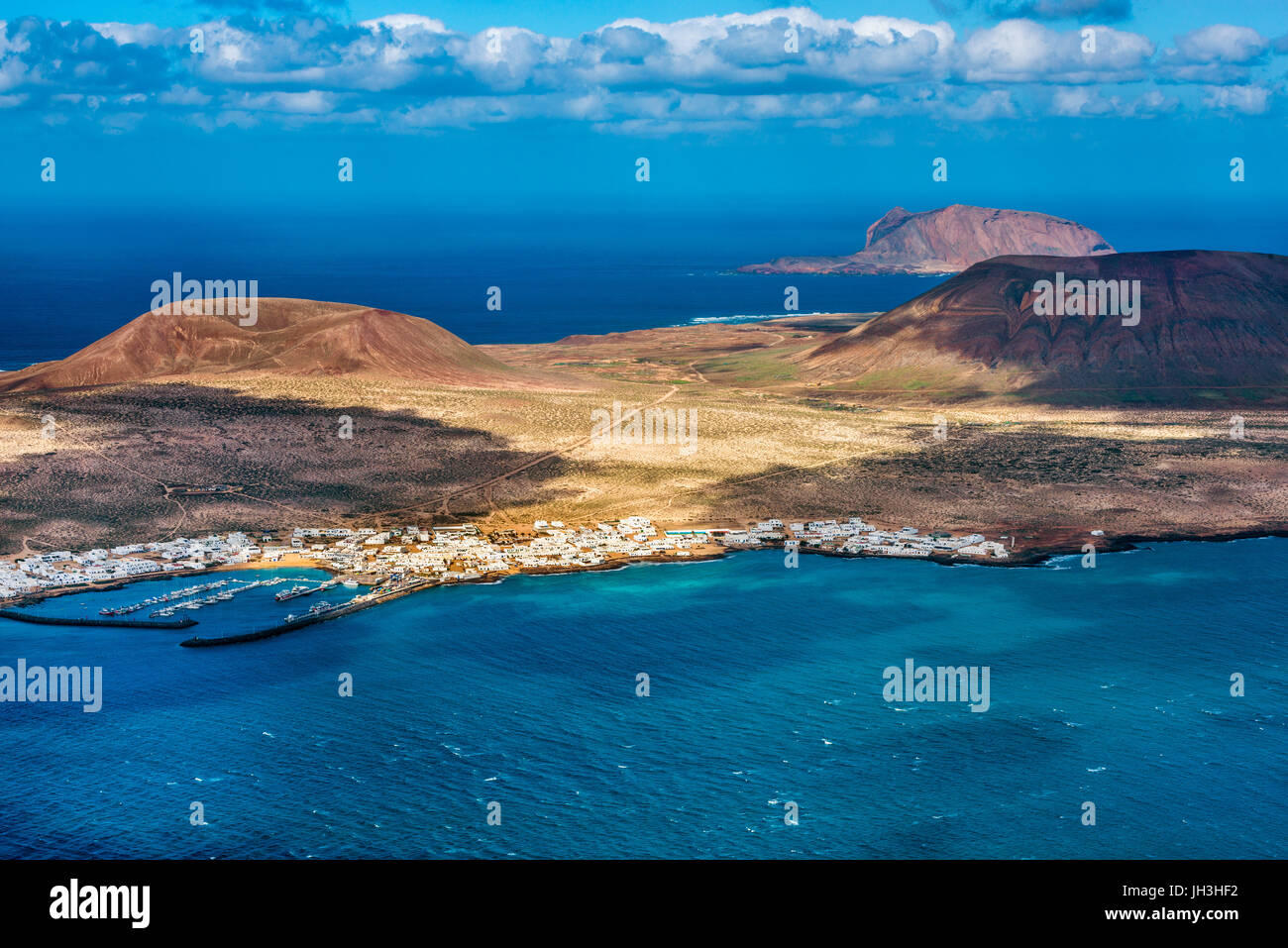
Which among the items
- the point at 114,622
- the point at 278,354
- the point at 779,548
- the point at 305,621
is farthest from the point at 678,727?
the point at 278,354

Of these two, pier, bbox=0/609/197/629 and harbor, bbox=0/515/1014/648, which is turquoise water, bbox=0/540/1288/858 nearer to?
pier, bbox=0/609/197/629

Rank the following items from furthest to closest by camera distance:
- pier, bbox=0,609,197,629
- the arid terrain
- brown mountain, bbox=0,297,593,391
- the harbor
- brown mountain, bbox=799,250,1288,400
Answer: brown mountain, bbox=799,250,1288,400
brown mountain, bbox=0,297,593,391
the arid terrain
the harbor
pier, bbox=0,609,197,629

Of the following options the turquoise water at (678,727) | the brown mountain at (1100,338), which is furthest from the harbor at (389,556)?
the brown mountain at (1100,338)

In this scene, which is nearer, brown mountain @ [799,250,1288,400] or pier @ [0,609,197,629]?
pier @ [0,609,197,629]

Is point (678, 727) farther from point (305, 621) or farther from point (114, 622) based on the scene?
point (114, 622)

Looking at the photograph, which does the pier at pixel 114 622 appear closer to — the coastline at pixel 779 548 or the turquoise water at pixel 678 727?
the turquoise water at pixel 678 727

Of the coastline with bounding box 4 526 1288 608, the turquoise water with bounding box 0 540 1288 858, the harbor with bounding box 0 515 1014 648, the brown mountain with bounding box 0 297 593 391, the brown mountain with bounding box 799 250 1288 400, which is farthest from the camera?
the brown mountain with bounding box 799 250 1288 400

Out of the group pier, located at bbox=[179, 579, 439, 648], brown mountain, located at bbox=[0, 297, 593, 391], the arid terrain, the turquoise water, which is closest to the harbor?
pier, located at bbox=[179, 579, 439, 648]
